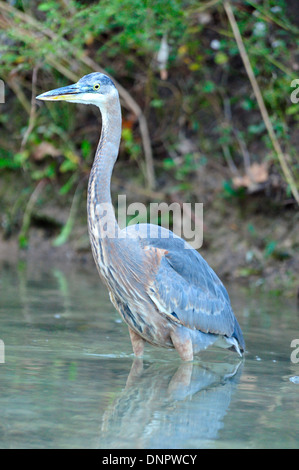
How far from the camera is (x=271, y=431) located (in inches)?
128

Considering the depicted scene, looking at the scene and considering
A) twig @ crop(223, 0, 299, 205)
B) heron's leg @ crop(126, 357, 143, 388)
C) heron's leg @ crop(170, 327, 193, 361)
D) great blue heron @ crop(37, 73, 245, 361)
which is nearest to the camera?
heron's leg @ crop(126, 357, 143, 388)

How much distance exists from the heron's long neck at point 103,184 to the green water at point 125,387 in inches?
34.5

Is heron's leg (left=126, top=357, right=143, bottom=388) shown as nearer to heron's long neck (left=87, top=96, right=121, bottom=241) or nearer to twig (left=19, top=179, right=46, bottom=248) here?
heron's long neck (left=87, top=96, right=121, bottom=241)

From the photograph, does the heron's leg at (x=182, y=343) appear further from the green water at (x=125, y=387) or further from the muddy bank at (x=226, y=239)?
the muddy bank at (x=226, y=239)

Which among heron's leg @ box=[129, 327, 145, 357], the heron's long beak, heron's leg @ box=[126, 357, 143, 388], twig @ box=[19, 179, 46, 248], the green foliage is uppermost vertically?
the heron's long beak

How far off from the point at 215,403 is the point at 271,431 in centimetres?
58

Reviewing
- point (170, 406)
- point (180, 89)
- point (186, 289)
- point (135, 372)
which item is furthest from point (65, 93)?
point (180, 89)

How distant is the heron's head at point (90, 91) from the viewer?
4.72 m

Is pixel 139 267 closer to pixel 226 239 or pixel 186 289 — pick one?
pixel 186 289

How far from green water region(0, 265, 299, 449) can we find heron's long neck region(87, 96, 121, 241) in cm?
88

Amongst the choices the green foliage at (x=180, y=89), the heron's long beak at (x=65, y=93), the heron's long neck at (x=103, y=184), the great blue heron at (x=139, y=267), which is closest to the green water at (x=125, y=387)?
the great blue heron at (x=139, y=267)

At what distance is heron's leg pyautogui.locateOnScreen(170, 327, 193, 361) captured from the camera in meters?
4.89

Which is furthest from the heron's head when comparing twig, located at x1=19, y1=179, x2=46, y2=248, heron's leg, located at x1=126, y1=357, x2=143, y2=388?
twig, located at x1=19, y1=179, x2=46, y2=248
